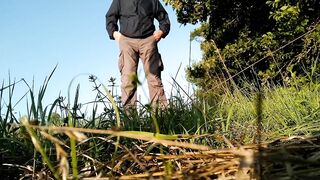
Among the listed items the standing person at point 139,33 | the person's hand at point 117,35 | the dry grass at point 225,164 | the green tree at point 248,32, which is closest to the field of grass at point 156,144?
the dry grass at point 225,164

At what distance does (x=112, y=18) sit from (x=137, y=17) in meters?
0.37

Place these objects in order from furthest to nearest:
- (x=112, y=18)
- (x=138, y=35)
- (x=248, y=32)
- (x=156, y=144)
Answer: (x=248, y=32)
(x=112, y=18)
(x=138, y=35)
(x=156, y=144)

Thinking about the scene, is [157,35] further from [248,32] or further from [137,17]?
[248,32]

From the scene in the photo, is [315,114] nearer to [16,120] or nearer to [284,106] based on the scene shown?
[284,106]

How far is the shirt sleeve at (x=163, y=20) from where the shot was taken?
6.20 m

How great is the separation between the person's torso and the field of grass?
9.00 ft

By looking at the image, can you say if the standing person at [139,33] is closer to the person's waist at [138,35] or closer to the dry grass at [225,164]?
the person's waist at [138,35]

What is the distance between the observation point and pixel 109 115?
2455 millimetres

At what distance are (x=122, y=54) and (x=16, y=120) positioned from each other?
4.10 m

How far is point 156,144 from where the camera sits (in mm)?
1393

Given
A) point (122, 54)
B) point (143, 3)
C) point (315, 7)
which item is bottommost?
→ point (122, 54)

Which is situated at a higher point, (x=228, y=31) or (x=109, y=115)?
(x=228, y=31)

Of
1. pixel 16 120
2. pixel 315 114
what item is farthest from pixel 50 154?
pixel 315 114

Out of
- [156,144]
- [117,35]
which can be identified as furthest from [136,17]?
[156,144]
